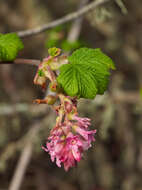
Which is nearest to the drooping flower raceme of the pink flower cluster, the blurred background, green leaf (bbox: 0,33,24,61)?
the pink flower cluster

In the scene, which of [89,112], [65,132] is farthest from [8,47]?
[89,112]

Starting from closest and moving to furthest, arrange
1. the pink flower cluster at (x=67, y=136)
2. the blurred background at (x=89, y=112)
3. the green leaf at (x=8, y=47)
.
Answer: the pink flower cluster at (x=67, y=136)
the green leaf at (x=8, y=47)
the blurred background at (x=89, y=112)

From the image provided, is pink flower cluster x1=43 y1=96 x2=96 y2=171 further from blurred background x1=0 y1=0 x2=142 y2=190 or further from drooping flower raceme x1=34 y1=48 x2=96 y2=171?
blurred background x1=0 y1=0 x2=142 y2=190

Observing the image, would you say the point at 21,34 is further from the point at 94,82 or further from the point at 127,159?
the point at 127,159

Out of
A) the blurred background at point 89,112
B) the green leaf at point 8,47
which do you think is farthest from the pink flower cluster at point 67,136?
the blurred background at point 89,112

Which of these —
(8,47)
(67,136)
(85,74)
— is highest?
(8,47)

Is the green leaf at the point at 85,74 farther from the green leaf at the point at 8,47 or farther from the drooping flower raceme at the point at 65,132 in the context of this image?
the green leaf at the point at 8,47

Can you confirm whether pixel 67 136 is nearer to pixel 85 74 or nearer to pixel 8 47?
pixel 85 74
